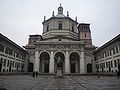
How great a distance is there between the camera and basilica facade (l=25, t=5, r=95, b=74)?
116ft

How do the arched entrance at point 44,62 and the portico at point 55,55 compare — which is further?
the arched entrance at point 44,62

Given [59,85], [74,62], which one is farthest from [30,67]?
[59,85]

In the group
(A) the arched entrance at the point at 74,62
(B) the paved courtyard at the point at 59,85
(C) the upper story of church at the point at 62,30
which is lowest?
(B) the paved courtyard at the point at 59,85

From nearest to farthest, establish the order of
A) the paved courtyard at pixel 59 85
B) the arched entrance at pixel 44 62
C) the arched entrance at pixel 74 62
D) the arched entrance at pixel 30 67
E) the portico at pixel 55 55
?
the paved courtyard at pixel 59 85 → the portico at pixel 55 55 → the arched entrance at pixel 44 62 → the arched entrance at pixel 74 62 → the arched entrance at pixel 30 67

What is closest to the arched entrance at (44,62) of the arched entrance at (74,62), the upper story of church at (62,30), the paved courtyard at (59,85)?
the upper story of church at (62,30)

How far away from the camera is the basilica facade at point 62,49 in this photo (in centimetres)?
3547

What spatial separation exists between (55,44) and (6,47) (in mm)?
12937

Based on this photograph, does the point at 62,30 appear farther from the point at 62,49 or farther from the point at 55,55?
the point at 55,55

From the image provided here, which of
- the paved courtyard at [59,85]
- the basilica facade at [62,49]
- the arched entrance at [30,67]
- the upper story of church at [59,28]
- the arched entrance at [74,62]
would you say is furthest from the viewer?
the upper story of church at [59,28]

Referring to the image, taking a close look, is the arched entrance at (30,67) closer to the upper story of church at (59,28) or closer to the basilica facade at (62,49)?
the basilica facade at (62,49)

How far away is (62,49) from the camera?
36000mm

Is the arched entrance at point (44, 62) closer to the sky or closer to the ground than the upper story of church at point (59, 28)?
closer to the ground

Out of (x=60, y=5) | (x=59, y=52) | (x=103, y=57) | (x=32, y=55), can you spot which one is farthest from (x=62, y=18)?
(x=103, y=57)

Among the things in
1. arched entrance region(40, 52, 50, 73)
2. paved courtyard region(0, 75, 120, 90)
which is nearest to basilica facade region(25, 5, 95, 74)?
arched entrance region(40, 52, 50, 73)
